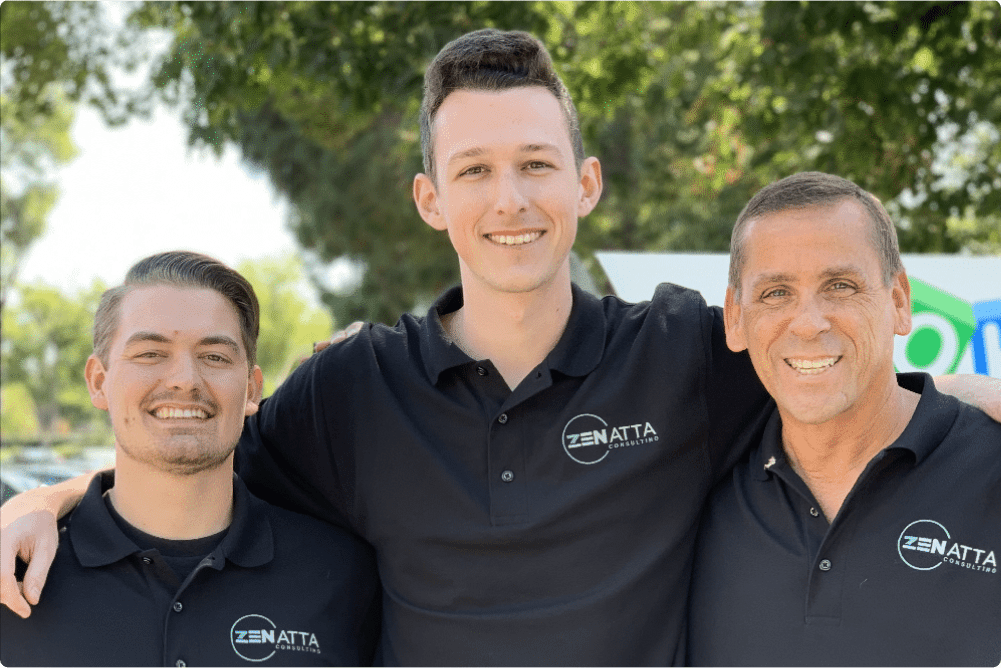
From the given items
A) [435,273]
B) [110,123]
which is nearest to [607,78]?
[110,123]

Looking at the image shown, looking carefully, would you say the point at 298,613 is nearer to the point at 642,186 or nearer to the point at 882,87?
the point at 882,87

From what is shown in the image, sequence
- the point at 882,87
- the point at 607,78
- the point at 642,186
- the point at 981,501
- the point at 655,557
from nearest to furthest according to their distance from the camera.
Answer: the point at 981,501, the point at 655,557, the point at 882,87, the point at 607,78, the point at 642,186

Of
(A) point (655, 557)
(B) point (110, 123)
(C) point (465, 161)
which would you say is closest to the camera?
(A) point (655, 557)

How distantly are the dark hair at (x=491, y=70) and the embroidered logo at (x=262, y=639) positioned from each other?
1.63 metres

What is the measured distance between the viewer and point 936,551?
2715mm

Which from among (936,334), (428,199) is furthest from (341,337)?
(936,334)

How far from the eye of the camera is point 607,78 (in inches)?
313

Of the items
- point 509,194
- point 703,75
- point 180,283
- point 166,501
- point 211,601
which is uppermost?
point 703,75

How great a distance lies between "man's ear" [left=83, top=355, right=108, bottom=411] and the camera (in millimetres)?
3269

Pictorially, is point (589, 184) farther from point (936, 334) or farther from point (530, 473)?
point (936, 334)

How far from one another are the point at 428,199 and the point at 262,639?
64.6 inches

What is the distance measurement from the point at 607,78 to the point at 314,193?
33.2ft

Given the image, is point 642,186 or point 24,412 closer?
point 642,186

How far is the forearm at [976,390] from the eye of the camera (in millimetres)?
2934
